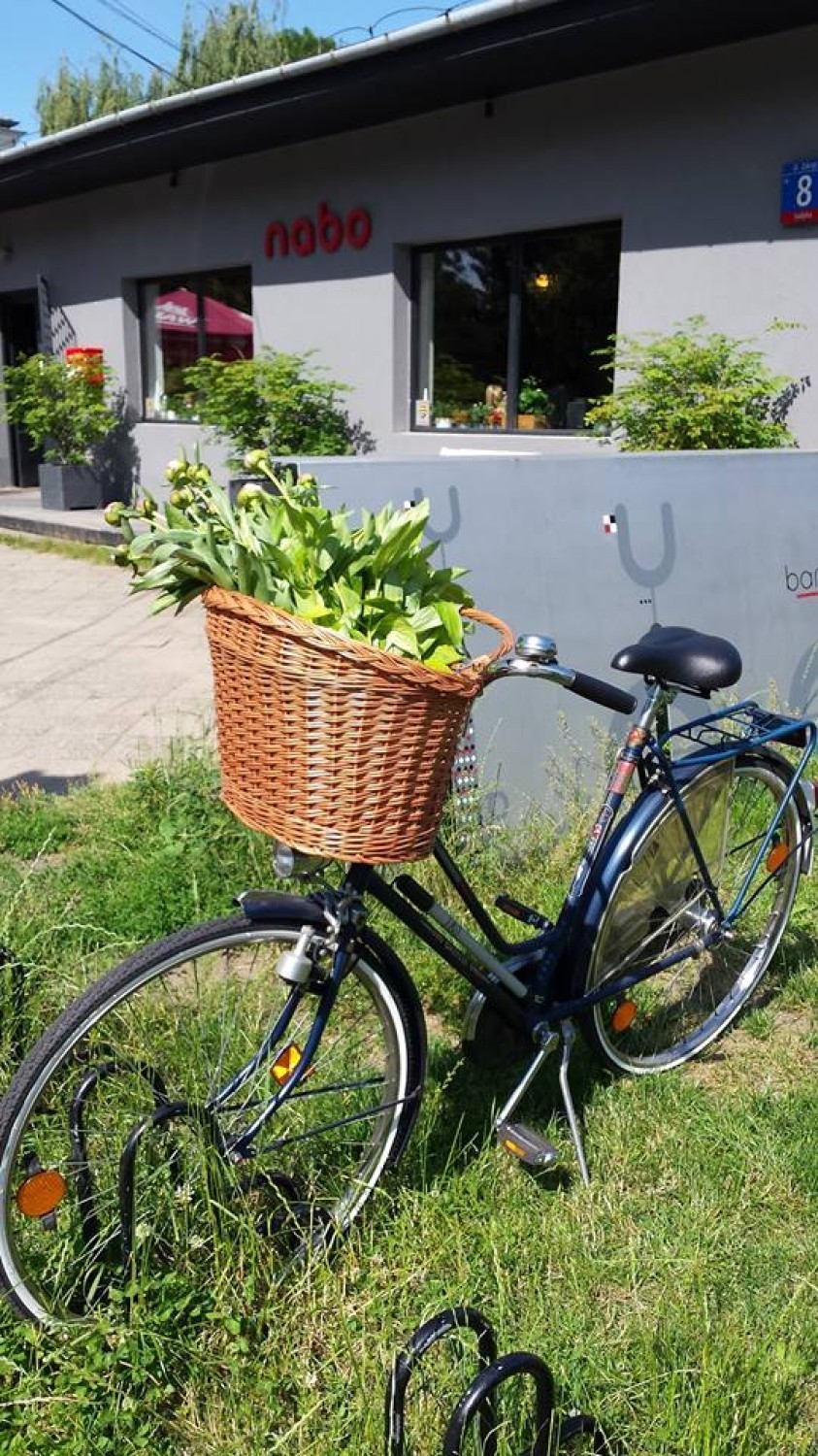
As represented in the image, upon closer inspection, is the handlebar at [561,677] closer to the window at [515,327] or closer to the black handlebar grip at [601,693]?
the black handlebar grip at [601,693]

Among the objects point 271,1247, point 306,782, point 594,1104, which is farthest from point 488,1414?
point 594,1104

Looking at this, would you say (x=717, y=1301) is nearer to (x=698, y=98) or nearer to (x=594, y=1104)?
(x=594, y=1104)

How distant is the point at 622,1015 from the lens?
284 centimetres

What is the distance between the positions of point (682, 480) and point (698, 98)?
171 inches

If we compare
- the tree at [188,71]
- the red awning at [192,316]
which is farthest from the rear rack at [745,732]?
the tree at [188,71]

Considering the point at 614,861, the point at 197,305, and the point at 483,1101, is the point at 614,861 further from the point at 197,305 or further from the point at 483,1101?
the point at 197,305

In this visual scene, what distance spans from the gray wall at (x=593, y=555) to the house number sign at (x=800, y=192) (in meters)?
2.86

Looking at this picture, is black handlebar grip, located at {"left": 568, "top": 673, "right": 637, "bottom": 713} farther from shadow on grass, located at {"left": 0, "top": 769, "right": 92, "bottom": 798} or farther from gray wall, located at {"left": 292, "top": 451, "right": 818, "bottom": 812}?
shadow on grass, located at {"left": 0, "top": 769, "right": 92, "bottom": 798}

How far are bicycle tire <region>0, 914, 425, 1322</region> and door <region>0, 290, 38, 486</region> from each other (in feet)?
47.1

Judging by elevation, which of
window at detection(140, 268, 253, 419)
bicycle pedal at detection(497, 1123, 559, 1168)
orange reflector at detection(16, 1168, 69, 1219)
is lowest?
bicycle pedal at detection(497, 1123, 559, 1168)

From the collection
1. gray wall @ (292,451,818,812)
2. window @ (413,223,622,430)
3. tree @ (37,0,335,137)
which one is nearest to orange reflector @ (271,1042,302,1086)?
gray wall @ (292,451,818,812)

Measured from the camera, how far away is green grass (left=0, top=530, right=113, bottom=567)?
10898mm

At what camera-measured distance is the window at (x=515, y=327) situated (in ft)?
29.0

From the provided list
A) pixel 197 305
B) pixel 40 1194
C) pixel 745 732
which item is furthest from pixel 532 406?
pixel 40 1194
